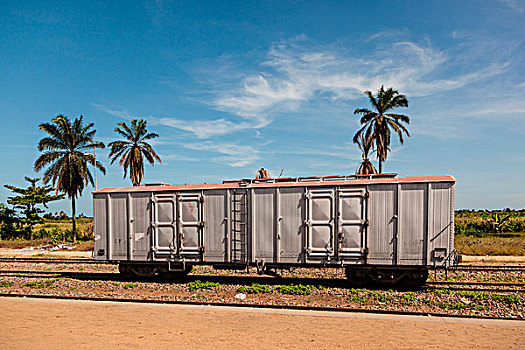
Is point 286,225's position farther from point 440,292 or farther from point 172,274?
point 440,292

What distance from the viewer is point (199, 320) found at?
390 inches

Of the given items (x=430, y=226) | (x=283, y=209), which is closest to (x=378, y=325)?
(x=430, y=226)

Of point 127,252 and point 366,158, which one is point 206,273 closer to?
point 127,252

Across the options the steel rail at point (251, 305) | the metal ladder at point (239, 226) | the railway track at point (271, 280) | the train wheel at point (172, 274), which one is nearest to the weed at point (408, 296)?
the railway track at point (271, 280)

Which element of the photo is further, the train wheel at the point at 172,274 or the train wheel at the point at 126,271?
the train wheel at the point at 126,271

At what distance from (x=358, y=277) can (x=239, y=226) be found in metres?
4.81

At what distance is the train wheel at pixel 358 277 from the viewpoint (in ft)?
42.7

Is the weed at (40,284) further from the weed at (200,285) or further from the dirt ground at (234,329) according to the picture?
the weed at (200,285)

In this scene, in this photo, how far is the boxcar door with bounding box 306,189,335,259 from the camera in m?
12.9

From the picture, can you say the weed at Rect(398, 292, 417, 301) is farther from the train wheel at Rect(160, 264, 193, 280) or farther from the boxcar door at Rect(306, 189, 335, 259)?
the train wheel at Rect(160, 264, 193, 280)

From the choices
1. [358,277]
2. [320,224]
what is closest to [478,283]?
[358,277]

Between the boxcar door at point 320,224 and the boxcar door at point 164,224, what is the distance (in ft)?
17.8

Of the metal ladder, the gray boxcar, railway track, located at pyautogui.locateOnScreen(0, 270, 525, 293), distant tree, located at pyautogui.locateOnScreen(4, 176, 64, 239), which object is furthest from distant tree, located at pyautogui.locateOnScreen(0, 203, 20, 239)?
the metal ladder

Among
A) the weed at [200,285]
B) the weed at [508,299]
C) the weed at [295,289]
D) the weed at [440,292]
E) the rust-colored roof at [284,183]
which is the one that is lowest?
the weed at [200,285]
